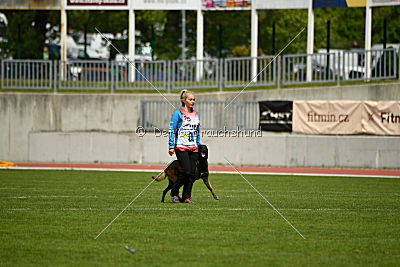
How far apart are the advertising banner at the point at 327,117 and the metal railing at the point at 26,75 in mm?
8845

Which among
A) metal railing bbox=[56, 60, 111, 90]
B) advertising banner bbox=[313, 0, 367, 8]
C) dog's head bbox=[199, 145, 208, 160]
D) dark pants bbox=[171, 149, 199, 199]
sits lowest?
dark pants bbox=[171, 149, 199, 199]

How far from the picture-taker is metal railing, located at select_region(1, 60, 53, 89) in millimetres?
26828

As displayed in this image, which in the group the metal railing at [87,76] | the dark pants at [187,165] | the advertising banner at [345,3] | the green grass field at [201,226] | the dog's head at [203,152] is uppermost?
the advertising banner at [345,3]

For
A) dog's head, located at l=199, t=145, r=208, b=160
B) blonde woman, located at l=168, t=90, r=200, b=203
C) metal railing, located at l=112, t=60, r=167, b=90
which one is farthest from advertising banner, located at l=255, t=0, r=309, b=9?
dog's head, located at l=199, t=145, r=208, b=160

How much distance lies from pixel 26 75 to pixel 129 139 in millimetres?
4846

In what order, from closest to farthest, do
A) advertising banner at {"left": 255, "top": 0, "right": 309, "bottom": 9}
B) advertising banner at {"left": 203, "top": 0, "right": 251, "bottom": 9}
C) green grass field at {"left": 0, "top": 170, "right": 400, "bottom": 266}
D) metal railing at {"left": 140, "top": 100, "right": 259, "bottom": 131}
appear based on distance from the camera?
green grass field at {"left": 0, "top": 170, "right": 400, "bottom": 266} < metal railing at {"left": 140, "top": 100, "right": 259, "bottom": 131} < advertising banner at {"left": 255, "top": 0, "right": 309, "bottom": 9} < advertising banner at {"left": 203, "top": 0, "right": 251, "bottom": 9}

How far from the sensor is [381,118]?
23.5 m

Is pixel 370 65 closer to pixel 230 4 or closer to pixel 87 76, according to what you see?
pixel 230 4

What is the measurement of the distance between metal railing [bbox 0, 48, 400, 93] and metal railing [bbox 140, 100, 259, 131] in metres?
1.15

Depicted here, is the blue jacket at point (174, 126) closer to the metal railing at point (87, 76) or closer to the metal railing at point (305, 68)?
the metal railing at point (305, 68)

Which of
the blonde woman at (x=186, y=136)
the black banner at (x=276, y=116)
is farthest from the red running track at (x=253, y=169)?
the blonde woman at (x=186, y=136)

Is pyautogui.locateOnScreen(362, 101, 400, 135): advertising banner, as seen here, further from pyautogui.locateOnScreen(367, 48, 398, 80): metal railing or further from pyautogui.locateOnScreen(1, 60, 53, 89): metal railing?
pyautogui.locateOnScreen(1, 60, 53, 89): metal railing

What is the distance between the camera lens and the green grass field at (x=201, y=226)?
8.59 meters

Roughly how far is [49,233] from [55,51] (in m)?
28.1
